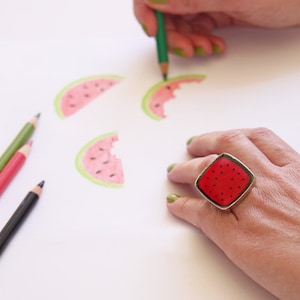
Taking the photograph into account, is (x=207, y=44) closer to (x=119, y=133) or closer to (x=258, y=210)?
(x=119, y=133)

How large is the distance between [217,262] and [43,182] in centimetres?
30

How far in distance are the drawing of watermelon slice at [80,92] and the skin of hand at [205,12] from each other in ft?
0.47

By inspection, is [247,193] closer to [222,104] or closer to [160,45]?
[222,104]

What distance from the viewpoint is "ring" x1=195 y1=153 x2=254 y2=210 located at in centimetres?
63

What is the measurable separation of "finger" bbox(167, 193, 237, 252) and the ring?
0.02 meters

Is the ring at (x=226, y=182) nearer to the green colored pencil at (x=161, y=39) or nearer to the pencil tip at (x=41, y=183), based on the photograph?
the pencil tip at (x=41, y=183)

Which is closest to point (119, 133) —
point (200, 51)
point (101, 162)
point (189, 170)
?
point (101, 162)

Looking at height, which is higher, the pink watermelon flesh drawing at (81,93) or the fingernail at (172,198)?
the pink watermelon flesh drawing at (81,93)

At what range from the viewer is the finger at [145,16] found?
975 mm

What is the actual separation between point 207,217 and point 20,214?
277 mm

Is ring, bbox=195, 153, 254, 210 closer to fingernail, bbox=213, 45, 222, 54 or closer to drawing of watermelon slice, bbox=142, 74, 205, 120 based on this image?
drawing of watermelon slice, bbox=142, 74, 205, 120

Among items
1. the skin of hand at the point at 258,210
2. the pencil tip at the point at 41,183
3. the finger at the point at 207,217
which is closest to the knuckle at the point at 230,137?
the skin of hand at the point at 258,210

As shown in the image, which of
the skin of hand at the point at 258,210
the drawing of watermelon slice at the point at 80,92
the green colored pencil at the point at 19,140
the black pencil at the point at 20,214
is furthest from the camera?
the drawing of watermelon slice at the point at 80,92

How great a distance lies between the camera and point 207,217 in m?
0.65
